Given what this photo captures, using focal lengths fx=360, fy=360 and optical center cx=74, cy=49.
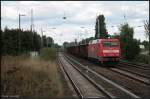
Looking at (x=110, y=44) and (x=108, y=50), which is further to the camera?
(x=110, y=44)

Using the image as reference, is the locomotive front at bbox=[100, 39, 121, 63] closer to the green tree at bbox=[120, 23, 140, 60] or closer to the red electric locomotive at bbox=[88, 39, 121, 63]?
the red electric locomotive at bbox=[88, 39, 121, 63]

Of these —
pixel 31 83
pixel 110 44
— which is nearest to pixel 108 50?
pixel 110 44

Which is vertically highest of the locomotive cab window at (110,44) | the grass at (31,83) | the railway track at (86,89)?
the locomotive cab window at (110,44)

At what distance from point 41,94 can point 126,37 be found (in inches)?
1719

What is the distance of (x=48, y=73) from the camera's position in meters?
24.6

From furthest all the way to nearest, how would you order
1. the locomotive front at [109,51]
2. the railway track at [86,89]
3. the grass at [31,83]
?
the locomotive front at [109,51], the grass at [31,83], the railway track at [86,89]

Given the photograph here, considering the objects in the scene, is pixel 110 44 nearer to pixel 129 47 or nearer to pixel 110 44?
pixel 110 44

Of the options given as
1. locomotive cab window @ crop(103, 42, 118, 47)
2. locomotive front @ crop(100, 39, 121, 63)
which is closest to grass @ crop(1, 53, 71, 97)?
locomotive front @ crop(100, 39, 121, 63)

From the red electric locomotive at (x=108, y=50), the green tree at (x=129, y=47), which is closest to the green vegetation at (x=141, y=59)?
the green tree at (x=129, y=47)

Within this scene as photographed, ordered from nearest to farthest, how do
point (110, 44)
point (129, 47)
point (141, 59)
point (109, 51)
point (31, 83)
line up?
point (31, 83), point (109, 51), point (110, 44), point (141, 59), point (129, 47)

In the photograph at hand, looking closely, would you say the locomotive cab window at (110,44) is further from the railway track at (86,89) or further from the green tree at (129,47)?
the green tree at (129,47)

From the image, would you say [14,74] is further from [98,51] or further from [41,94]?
[98,51]

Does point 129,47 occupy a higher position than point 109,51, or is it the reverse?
point 129,47

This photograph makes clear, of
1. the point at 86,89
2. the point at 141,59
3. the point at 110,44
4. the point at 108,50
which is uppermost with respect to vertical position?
the point at 110,44
